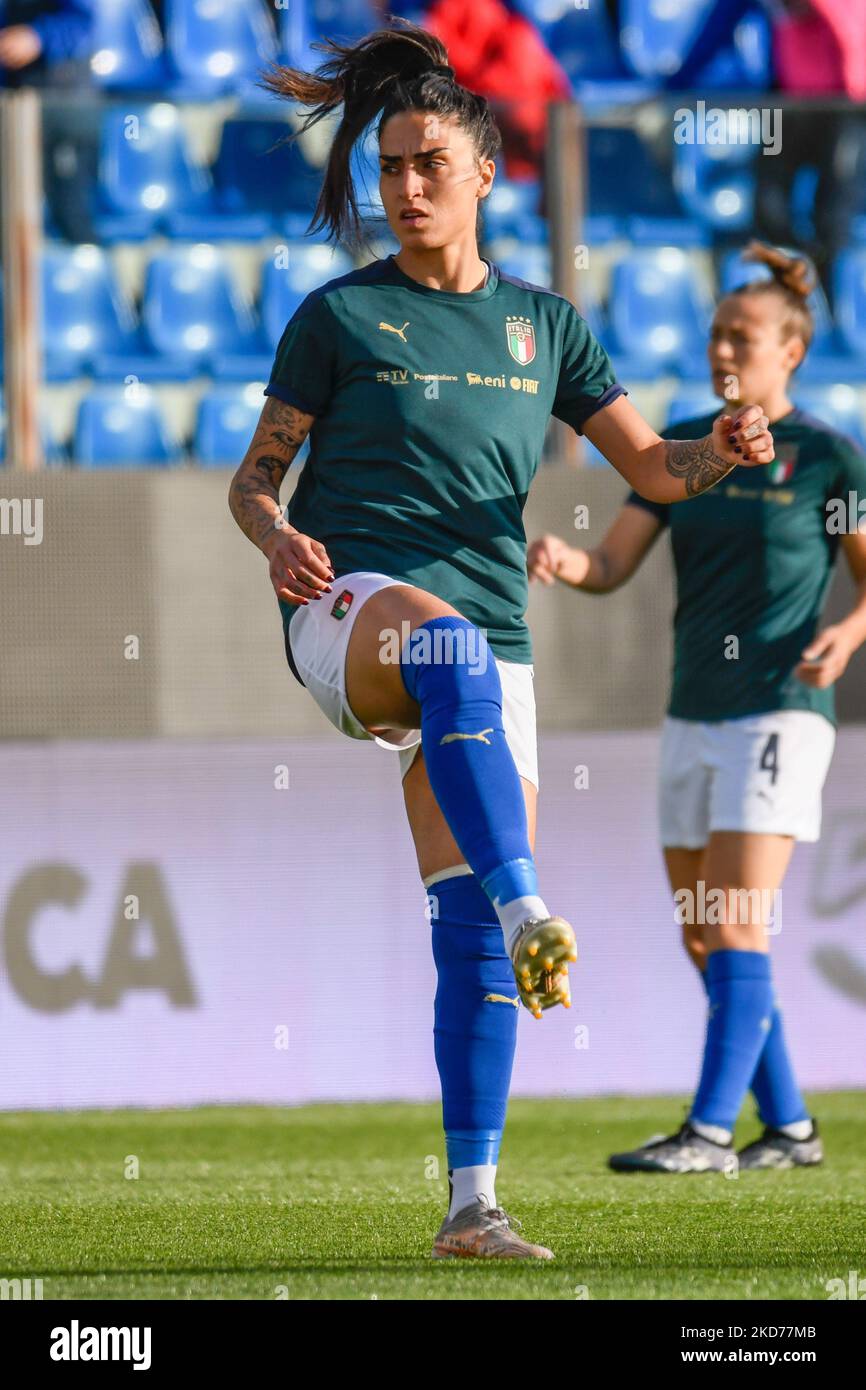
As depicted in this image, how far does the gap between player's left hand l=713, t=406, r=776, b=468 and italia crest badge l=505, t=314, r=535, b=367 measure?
0.35 metres

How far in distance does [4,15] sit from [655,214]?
3063 mm

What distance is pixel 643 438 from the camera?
A: 379 centimetres

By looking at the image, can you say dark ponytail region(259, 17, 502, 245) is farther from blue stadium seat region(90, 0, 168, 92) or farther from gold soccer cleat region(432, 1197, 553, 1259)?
blue stadium seat region(90, 0, 168, 92)

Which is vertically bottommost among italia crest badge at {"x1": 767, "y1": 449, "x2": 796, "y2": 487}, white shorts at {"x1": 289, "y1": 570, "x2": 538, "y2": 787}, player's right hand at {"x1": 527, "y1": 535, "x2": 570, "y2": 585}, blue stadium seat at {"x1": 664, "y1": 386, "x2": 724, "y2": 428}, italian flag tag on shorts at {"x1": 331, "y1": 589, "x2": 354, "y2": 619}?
white shorts at {"x1": 289, "y1": 570, "x2": 538, "y2": 787}

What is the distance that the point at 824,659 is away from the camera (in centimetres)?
502

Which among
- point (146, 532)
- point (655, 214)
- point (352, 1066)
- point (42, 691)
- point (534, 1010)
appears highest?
point (655, 214)

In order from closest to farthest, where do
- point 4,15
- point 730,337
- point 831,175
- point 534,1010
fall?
point 534,1010 → point 730,337 → point 831,175 → point 4,15

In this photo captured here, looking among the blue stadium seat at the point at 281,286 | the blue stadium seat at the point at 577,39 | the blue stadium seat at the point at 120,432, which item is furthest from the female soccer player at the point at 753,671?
the blue stadium seat at the point at 577,39

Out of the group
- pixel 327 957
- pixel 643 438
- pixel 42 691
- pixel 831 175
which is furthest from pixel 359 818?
pixel 643 438

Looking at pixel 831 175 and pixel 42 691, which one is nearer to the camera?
pixel 42 691

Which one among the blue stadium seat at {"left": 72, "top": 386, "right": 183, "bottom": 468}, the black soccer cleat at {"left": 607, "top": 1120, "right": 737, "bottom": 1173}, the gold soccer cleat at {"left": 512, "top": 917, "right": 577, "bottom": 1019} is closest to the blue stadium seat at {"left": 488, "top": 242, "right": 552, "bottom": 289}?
the blue stadium seat at {"left": 72, "top": 386, "right": 183, "bottom": 468}

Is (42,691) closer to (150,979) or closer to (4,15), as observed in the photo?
(150,979)

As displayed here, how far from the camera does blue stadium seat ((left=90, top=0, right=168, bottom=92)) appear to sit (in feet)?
32.4

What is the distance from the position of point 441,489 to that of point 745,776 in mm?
1865
